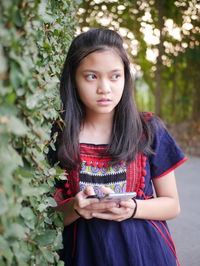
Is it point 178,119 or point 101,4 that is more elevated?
point 101,4

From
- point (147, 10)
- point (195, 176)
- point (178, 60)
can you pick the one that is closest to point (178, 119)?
point (178, 60)

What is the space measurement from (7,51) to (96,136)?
1.11 m

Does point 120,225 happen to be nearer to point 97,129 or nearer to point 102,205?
point 102,205

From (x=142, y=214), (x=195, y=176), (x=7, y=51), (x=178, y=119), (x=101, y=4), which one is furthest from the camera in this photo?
(x=178, y=119)

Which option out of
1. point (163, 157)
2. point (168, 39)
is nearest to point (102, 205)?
point (163, 157)

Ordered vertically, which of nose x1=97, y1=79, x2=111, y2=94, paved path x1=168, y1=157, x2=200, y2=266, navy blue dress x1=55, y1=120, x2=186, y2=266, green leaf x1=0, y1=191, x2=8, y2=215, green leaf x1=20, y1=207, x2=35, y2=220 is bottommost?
paved path x1=168, y1=157, x2=200, y2=266

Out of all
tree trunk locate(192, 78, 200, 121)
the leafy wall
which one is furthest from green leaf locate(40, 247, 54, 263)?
tree trunk locate(192, 78, 200, 121)

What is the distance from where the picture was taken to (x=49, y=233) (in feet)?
4.25

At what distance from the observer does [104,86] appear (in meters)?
1.67

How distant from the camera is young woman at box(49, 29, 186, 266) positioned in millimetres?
1713

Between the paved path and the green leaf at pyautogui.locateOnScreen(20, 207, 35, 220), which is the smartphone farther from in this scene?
the paved path

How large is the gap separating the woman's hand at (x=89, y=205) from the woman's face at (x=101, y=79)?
398 mm

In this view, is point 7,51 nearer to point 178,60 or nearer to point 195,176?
point 195,176

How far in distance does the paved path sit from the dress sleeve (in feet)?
2.73
